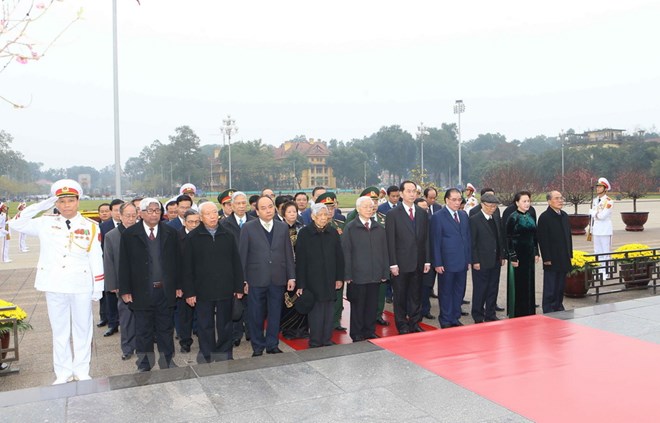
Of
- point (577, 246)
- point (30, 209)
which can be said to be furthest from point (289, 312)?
point (577, 246)

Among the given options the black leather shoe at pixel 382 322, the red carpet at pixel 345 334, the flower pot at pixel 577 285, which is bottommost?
the red carpet at pixel 345 334

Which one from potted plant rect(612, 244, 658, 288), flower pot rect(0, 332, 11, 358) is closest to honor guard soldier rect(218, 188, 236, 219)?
flower pot rect(0, 332, 11, 358)

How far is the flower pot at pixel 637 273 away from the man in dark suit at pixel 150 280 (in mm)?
7396

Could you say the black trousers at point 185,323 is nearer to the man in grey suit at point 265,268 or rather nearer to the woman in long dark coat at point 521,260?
the man in grey suit at point 265,268

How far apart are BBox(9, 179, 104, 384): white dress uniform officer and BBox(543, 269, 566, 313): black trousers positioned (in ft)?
19.2

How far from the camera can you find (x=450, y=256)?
7.09m

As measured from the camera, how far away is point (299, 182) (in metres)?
102

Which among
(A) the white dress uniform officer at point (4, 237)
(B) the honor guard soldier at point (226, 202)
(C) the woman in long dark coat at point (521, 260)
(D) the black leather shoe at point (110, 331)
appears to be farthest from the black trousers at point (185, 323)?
(A) the white dress uniform officer at point (4, 237)

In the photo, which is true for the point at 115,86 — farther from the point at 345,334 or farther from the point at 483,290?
the point at 483,290

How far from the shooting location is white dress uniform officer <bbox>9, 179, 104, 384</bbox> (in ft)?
15.8

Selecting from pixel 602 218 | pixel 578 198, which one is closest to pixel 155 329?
pixel 602 218

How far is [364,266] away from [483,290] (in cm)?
202

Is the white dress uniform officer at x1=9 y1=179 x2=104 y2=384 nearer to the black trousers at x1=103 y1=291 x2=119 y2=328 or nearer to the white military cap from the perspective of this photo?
the white military cap

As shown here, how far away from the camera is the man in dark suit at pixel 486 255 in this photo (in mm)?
7285
